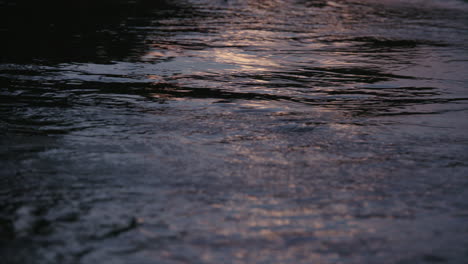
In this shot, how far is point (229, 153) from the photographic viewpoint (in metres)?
→ 2.76

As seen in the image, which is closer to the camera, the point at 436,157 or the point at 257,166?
the point at 257,166

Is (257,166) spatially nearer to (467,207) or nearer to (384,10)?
(467,207)

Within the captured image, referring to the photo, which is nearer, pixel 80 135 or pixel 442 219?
pixel 442 219

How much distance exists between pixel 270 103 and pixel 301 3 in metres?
8.51

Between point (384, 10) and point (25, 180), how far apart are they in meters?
9.65

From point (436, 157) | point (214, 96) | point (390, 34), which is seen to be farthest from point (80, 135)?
point (390, 34)

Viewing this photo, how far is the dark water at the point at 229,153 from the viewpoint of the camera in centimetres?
192

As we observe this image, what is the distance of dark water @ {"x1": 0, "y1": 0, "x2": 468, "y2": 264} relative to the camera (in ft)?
6.31

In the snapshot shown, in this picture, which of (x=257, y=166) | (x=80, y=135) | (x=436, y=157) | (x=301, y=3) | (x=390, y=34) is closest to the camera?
(x=257, y=166)

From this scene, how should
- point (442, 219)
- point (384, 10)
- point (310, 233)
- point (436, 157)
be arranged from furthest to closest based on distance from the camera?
point (384, 10)
point (436, 157)
point (442, 219)
point (310, 233)

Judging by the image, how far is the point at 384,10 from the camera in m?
10.8

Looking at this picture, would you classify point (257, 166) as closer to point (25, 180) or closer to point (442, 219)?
point (442, 219)

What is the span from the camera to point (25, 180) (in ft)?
7.79

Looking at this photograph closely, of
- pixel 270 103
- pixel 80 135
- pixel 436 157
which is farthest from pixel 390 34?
pixel 80 135
